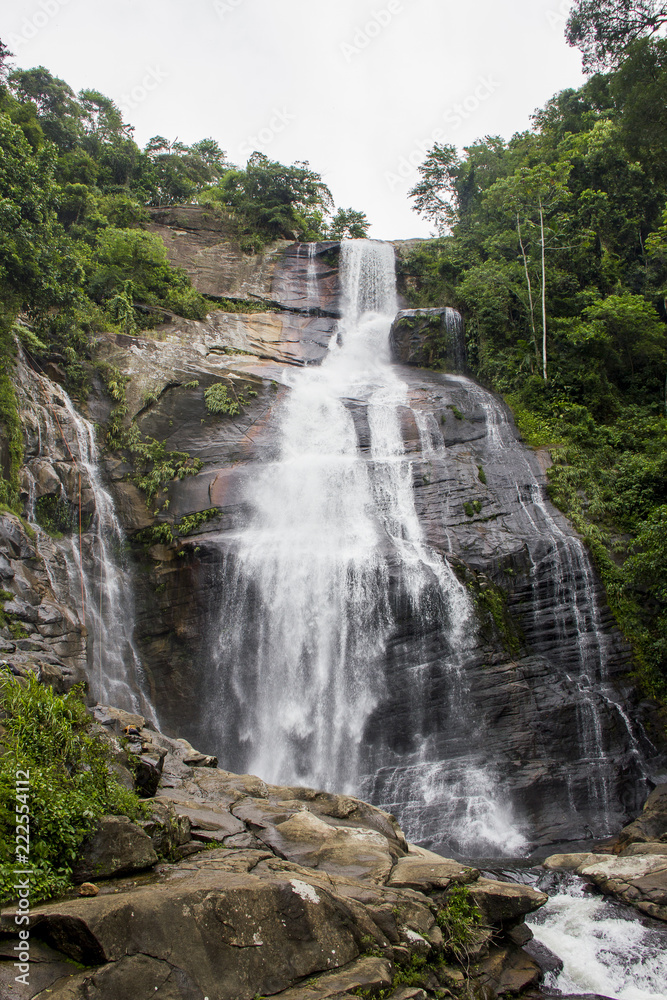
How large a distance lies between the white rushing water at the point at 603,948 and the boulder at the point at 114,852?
16.7 ft

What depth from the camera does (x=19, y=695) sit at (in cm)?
606

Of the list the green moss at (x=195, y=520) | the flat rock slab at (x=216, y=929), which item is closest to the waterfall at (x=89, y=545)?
the green moss at (x=195, y=520)

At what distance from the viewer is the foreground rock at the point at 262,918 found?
4.43 metres

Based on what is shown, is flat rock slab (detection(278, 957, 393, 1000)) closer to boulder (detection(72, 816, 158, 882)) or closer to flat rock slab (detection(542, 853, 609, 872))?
boulder (detection(72, 816, 158, 882))

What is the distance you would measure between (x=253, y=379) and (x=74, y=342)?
19.6 feet

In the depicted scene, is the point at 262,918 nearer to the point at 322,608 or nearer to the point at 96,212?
the point at 322,608

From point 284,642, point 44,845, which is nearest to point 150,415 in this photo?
point 284,642

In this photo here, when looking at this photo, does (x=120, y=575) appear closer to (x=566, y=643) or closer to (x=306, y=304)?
(x=566, y=643)

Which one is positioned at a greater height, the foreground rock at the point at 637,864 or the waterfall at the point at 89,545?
the waterfall at the point at 89,545

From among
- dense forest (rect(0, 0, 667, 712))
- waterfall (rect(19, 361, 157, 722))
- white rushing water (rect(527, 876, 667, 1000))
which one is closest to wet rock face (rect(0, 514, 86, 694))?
waterfall (rect(19, 361, 157, 722))

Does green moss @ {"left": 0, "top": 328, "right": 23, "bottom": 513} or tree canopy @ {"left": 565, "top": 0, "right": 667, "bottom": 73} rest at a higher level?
tree canopy @ {"left": 565, "top": 0, "right": 667, "bottom": 73}

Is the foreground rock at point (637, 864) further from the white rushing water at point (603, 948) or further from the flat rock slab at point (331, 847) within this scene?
the flat rock slab at point (331, 847)

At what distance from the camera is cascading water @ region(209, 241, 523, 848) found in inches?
521

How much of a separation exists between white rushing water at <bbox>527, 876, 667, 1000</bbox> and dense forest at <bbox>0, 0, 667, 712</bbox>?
258 inches
